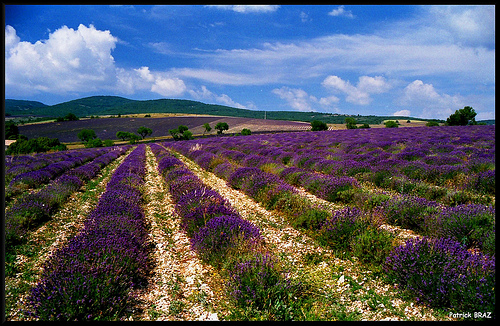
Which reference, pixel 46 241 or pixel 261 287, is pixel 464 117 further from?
pixel 46 241

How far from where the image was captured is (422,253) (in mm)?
3375

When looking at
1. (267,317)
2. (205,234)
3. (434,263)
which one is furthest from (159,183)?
(434,263)

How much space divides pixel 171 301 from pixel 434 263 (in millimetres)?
3531

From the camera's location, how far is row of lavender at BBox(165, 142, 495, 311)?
273 cm

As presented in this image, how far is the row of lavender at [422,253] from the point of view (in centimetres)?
273

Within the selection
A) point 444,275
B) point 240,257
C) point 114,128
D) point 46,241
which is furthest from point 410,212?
point 114,128

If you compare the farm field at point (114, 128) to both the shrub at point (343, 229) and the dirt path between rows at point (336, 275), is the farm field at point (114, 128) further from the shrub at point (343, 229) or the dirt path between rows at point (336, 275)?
the shrub at point (343, 229)

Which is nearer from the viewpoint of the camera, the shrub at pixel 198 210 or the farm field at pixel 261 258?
the farm field at pixel 261 258

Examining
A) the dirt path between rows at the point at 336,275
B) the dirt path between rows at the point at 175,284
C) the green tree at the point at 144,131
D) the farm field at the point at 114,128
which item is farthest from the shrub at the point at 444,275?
the green tree at the point at 144,131

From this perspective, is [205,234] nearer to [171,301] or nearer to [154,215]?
[171,301]

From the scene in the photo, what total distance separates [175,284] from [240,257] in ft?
3.64

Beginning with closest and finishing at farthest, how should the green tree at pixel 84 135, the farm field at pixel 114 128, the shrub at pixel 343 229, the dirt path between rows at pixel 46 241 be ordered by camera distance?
the dirt path between rows at pixel 46 241 < the shrub at pixel 343 229 < the green tree at pixel 84 135 < the farm field at pixel 114 128

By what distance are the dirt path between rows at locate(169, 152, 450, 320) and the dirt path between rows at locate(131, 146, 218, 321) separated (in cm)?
141

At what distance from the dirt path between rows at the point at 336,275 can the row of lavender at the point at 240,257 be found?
553mm
